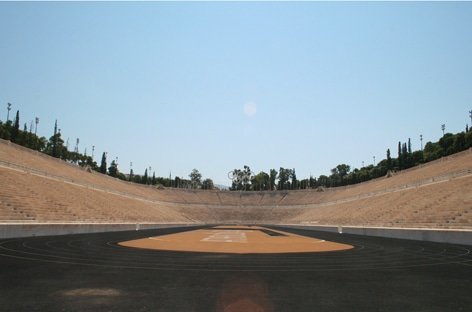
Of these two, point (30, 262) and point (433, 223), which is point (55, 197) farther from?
point (433, 223)

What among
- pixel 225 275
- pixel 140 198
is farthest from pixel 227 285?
pixel 140 198

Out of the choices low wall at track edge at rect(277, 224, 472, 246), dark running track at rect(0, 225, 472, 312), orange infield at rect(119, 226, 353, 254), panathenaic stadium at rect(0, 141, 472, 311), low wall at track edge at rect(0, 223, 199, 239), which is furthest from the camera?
low wall at track edge at rect(277, 224, 472, 246)

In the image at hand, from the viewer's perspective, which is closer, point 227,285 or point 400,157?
point 227,285

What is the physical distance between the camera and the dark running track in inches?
332

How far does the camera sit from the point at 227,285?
10797 mm

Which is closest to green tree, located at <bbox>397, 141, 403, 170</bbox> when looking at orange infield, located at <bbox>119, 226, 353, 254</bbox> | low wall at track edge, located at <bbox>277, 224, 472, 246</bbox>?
low wall at track edge, located at <bbox>277, 224, 472, 246</bbox>

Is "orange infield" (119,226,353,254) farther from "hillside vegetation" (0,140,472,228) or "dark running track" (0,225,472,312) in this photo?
"hillside vegetation" (0,140,472,228)

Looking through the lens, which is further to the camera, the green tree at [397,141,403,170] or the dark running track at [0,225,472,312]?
the green tree at [397,141,403,170]

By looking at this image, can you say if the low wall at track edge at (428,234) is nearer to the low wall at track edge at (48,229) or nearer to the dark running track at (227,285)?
the dark running track at (227,285)

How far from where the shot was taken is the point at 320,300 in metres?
9.05

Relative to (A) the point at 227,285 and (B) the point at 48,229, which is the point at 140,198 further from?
(A) the point at 227,285

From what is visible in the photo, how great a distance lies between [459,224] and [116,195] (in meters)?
63.5

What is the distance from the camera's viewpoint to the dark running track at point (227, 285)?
8.42 metres

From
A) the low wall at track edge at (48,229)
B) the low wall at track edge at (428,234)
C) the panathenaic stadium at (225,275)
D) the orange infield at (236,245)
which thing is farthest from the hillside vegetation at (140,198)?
the orange infield at (236,245)
